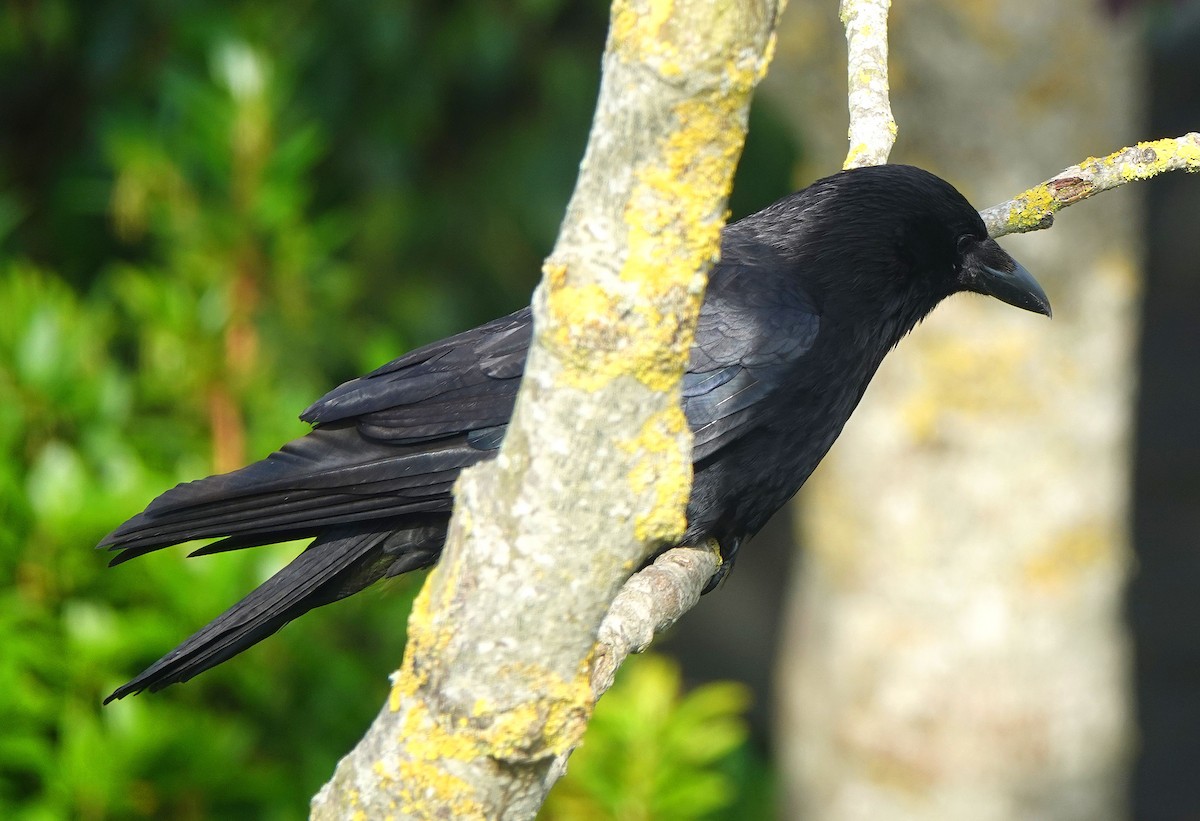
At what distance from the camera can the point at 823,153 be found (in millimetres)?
4941

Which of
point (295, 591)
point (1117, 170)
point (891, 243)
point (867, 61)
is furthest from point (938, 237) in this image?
point (295, 591)

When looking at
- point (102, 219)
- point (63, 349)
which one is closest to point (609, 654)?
point (63, 349)

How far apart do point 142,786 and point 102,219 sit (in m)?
2.81

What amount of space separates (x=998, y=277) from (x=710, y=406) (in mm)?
833

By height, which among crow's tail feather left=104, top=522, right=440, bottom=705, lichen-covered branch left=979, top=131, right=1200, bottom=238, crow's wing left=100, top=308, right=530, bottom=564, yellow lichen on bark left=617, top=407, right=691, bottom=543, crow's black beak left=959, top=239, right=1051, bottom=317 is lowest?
yellow lichen on bark left=617, top=407, right=691, bottom=543

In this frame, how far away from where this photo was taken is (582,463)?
5.49 feet

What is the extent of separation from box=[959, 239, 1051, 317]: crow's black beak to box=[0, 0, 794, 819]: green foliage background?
1.73 metres

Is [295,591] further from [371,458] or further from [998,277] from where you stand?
[998,277]

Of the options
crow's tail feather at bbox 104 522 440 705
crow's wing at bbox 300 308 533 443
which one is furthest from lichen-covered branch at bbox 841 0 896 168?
crow's tail feather at bbox 104 522 440 705

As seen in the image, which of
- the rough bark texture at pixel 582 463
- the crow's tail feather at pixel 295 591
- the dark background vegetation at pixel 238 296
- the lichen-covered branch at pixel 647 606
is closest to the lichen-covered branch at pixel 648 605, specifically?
the lichen-covered branch at pixel 647 606

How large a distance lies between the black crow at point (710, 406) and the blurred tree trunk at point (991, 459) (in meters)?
1.51

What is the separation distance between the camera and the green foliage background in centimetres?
347

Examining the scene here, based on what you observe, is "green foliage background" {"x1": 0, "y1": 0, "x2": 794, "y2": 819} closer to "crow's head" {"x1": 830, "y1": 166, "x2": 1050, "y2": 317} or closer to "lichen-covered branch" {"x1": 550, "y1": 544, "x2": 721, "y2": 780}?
"lichen-covered branch" {"x1": 550, "y1": 544, "x2": 721, "y2": 780}

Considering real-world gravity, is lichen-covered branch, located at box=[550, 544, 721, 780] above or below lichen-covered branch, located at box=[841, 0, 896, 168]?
below
